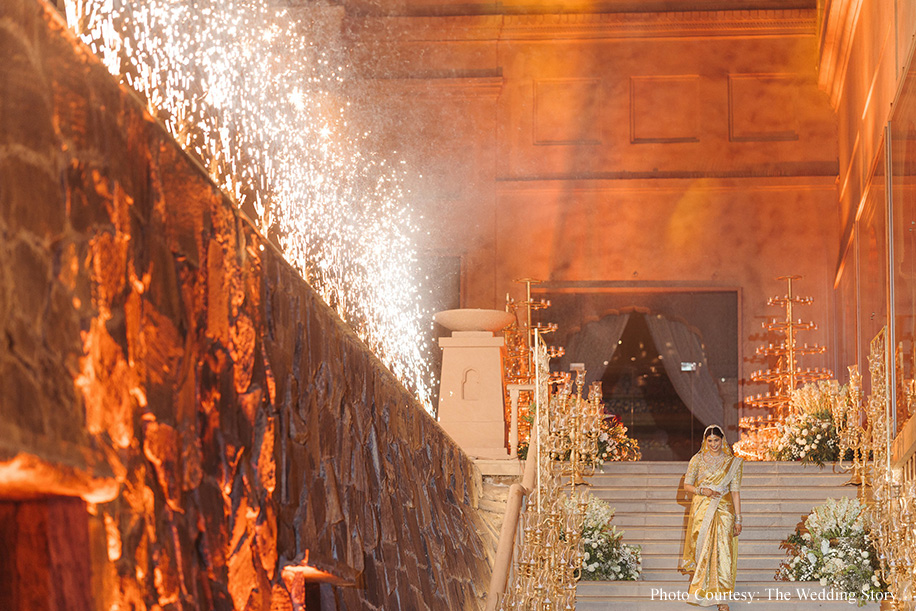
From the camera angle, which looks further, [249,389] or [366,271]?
[366,271]

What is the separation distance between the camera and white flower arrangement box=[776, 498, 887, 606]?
7.91 m

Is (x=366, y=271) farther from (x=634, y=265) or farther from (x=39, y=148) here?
(x=39, y=148)

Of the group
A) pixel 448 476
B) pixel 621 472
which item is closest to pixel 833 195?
pixel 621 472

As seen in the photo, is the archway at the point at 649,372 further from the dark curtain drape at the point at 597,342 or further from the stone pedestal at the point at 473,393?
the stone pedestal at the point at 473,393

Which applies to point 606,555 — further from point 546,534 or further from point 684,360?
point 684,360

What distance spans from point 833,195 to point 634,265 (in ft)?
10.4

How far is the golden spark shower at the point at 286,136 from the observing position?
195 inches

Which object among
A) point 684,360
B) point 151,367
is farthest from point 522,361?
point 151,367

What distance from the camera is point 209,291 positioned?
98.5 inches

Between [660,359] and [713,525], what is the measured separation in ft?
27.6

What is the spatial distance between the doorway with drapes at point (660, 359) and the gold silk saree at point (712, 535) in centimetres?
803

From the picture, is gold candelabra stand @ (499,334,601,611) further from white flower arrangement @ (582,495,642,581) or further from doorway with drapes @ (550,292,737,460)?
doorway with drapes @ (550,292,737,460)

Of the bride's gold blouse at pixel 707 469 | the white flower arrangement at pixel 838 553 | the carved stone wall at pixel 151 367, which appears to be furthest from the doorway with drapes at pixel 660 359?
the carved stone wall at pixel 151 367

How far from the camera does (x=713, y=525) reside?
781 centimetres
